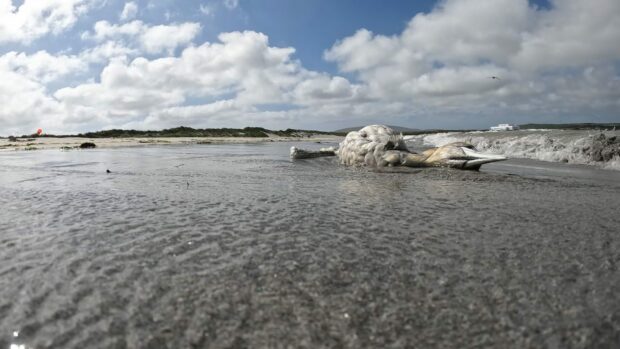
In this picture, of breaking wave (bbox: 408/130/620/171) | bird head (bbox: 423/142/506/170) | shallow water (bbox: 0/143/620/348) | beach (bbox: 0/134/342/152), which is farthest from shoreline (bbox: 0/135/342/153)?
breaking wave (bbox: 408/130/620/171)

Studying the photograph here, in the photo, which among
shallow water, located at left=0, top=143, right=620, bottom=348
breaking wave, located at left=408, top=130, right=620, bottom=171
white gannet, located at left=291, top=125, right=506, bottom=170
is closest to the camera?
shallow water, located at left=0, top=143, right=620, bottom=348

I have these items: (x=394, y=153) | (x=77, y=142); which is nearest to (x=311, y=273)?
(x=394, y=153)

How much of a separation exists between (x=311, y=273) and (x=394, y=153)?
31.6 ft

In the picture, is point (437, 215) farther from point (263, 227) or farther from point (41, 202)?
point (41, 202)

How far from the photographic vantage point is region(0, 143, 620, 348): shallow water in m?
2.21

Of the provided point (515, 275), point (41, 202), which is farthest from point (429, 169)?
point (41, 202)

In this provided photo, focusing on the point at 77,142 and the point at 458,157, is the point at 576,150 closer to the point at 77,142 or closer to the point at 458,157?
the point at 458,157

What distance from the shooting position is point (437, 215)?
5.18 m

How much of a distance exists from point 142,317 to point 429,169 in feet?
31.8

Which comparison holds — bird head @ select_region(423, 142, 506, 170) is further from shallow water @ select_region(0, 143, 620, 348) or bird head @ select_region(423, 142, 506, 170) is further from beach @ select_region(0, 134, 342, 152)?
beach @ select_region(0, 134, 342, 152)

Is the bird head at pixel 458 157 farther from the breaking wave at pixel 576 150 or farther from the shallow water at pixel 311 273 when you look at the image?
the breaking wave at pixel 576 150

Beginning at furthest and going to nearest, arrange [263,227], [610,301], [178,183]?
1. [178,183]
2. [263,227]
3. [610,301]

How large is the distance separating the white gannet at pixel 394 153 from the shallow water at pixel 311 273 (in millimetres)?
4647

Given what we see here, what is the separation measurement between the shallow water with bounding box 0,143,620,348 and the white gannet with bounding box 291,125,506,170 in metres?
4.65
